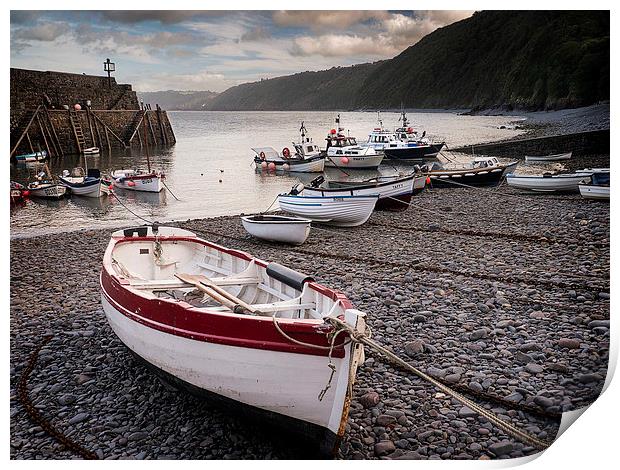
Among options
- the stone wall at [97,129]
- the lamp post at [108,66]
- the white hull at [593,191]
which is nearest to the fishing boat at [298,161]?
the stone wall at [97,129]

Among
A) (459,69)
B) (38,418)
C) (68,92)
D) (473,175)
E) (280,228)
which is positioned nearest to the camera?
(38,418)

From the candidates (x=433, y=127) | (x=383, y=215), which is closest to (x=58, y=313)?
(x=383, y=215)

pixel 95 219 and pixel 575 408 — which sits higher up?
pixel 95 219

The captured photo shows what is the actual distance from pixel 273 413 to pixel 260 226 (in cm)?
522

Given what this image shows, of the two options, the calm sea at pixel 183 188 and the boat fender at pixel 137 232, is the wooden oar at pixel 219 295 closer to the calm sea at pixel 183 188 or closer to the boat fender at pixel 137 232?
the boat fender at pixel 137 232

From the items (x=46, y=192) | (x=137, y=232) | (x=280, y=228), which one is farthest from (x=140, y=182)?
(x=137, y=232)

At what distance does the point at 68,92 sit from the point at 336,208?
A: 18400 mm

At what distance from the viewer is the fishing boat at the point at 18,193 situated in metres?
12.9

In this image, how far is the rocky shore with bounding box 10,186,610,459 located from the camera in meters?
3.19

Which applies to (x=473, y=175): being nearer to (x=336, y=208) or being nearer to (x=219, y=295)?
(x=336, y=208)

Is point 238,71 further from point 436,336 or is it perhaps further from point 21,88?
point 21,88

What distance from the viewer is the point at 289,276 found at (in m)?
3.81

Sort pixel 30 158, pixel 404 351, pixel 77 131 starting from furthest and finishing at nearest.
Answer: pixel 77 131, pixel 30 158, pixel 404 351

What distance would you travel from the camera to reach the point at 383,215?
10391 millimetres
